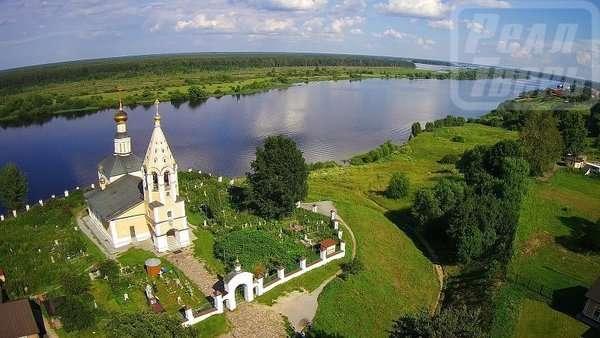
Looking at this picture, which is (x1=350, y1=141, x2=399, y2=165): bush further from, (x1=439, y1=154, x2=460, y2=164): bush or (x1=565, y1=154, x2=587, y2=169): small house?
(x1=565, y1=154, x2=587, y2=169): small house

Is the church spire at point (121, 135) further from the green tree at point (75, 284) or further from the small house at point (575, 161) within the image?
the small house at point (575, 161)

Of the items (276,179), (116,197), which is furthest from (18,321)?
(276,179)

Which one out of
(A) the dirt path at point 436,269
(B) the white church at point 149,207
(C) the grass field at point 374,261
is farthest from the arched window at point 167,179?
(A) the dirt path at point 436,269

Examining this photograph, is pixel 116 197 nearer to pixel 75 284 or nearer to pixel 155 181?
pixel 155 181

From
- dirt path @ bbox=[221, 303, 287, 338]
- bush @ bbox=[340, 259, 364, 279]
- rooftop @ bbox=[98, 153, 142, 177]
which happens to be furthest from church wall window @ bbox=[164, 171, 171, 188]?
bush @ bbox=[340, 259, 364, 279]

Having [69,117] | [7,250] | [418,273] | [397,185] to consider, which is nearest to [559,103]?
[397,185]

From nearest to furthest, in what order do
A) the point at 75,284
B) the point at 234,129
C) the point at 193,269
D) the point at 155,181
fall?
1. the point at 75,284
2. the point at 193,269
3. the point at 155,181
4. the point at 234,129
